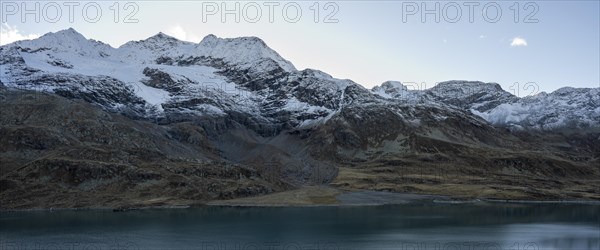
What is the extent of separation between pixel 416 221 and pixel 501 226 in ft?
65.5

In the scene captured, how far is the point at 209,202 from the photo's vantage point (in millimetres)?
194375

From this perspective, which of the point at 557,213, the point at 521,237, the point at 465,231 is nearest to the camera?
the point at 521,237

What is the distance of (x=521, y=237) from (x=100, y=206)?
124524 millimetres

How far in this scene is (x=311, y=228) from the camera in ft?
427

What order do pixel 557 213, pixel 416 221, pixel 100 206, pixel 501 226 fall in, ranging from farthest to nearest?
1. pixel 100 206
2. pixel 557 213
3. pixel 416 221
4. pixel 501 226

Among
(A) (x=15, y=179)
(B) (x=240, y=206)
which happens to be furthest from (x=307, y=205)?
(A) (x=15, y=179)

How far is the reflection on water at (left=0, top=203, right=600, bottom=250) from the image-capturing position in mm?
107000

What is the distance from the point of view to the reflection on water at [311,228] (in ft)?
351

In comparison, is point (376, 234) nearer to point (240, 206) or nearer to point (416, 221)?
point (416, 221)

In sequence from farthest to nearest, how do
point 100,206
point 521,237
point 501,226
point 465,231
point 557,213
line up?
point 100,206, point 557,213, point 501,226, point 465,231, point 521,237

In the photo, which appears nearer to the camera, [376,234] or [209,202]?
[376,234]

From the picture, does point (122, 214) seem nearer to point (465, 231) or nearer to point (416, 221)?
point (416, 221)

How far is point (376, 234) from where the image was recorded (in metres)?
121

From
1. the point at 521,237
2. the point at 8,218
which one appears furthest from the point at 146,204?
the point at 521,237
